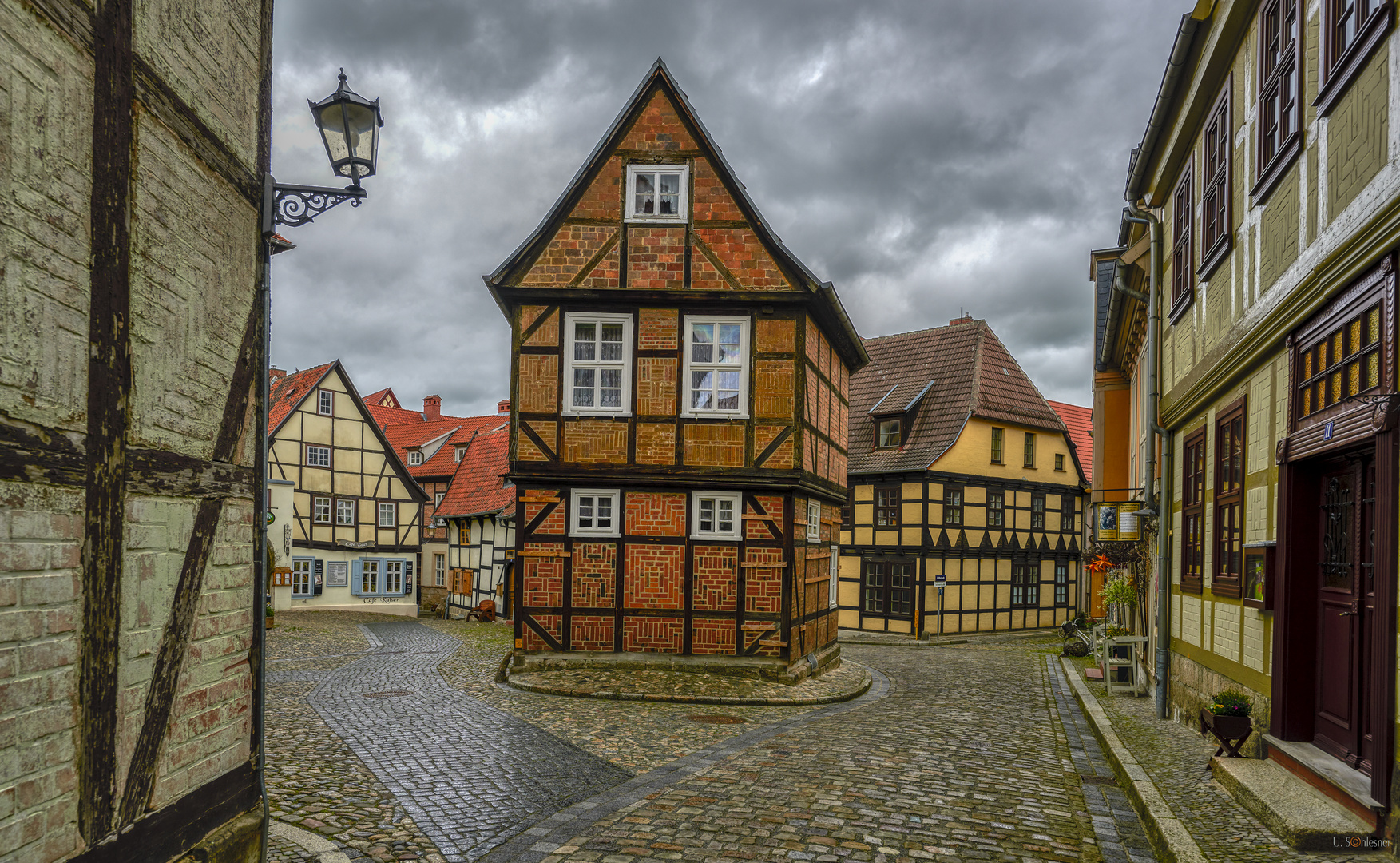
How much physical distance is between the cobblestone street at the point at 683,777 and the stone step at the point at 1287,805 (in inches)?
29.3

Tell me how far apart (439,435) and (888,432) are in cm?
2436

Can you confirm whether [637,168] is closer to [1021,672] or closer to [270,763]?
[270,763]

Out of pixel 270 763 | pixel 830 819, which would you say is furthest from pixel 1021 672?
pixel 270 763

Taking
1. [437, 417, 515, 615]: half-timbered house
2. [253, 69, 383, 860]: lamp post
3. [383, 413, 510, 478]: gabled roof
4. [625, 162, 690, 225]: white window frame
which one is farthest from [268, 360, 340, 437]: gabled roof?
[253, 69, 383, 860]: lamp post

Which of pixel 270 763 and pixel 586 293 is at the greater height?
pixel 586 293

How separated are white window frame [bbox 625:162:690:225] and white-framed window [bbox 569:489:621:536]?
416cm

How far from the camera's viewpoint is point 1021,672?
17375 mm

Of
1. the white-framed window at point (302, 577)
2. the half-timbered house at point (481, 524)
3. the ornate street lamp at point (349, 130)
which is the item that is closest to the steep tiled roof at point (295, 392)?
the white-framed window at point (302, 577)

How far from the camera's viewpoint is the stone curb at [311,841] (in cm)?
568

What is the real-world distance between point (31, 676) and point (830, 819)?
4956 mm

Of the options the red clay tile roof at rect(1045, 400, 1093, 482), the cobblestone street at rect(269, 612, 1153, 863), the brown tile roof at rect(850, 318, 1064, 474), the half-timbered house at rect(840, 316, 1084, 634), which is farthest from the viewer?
the red clay tile roof at rect(1045, 400, 1093, 482)

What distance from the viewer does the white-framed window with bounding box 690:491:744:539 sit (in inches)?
561

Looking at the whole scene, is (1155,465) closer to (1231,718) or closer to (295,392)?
(1231,718)

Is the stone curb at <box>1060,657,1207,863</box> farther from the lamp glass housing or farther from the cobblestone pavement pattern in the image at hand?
the lamp glass housing
